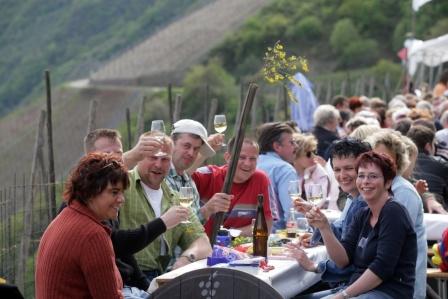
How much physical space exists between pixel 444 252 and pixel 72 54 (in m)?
81.5

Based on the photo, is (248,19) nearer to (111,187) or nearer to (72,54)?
(72,54)

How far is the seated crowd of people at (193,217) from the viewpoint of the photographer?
208 inches

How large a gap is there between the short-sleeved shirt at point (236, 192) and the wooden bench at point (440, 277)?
1.37 meters

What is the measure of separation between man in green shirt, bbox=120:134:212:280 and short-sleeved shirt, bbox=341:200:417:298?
3.60ft

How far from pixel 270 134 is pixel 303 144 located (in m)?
0.57

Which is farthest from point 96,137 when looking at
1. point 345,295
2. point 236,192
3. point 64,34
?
point 64,34

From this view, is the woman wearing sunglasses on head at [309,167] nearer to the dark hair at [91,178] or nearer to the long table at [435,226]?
the long table at [435,226]

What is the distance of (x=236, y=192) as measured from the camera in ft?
28.4

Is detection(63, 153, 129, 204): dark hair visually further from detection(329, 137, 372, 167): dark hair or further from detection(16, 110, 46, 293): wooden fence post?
detection(16, 110, 46, 293): wooden fence post

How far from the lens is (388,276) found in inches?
247

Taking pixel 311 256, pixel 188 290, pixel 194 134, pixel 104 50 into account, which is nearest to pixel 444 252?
pixel 311 256

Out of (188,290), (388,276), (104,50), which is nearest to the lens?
(188,290)

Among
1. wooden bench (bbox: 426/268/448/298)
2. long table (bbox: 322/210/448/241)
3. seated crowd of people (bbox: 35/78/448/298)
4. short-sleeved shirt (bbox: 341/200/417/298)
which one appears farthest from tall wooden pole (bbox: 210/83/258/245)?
long table (bbox: 322/210/448/241)

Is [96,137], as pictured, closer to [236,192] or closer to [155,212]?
[155,212]
